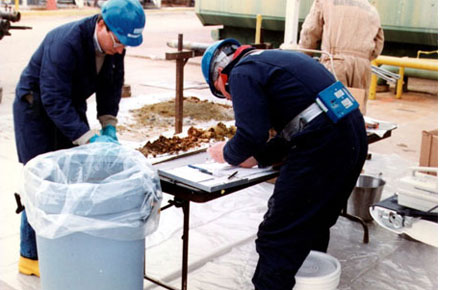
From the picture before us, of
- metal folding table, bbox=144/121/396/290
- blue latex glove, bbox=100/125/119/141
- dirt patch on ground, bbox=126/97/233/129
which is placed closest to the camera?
→ metal folding table, bbox=144/121/396/290

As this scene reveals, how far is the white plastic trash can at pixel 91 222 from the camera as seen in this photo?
6.72 feet

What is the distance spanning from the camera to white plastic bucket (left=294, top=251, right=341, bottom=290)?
2.38 meters

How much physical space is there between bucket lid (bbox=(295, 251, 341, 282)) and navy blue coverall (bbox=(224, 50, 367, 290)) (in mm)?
124

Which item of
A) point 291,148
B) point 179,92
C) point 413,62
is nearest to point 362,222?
point 291,148

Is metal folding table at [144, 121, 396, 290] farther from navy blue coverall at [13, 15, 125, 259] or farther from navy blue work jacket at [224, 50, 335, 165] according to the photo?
navy blue coverall at [13, 15, 125, 259]

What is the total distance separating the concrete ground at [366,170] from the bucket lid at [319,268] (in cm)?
41

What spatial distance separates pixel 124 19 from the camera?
2414mm

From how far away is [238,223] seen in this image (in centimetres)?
366

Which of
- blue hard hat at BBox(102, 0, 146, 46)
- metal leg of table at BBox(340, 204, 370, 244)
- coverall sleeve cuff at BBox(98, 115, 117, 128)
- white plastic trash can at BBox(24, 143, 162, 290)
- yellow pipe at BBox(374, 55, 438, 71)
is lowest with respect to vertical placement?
metal leg of table at BBox(340, 204, 370, 244)

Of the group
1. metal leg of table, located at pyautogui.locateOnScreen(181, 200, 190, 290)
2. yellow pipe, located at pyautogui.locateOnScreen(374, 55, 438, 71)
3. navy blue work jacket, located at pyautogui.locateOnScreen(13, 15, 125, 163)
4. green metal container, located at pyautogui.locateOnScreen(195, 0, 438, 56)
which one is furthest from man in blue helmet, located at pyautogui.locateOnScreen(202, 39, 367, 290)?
green metal container, located at pyautogui.locateOnScreen(195, 0, 438, 56)

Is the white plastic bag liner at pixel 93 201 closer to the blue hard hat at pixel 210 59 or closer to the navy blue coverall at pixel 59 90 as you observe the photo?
the navy blue coverall at pixel 59 90

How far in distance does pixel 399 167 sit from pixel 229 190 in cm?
304

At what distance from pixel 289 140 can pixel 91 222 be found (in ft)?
2.95

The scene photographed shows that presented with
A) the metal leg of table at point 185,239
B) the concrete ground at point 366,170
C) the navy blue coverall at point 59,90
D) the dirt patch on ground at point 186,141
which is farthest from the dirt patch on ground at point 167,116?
the metal leg of table at point 185,239
